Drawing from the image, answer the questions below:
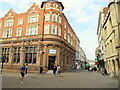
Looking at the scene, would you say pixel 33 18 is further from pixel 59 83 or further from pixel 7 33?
pixel 59 83

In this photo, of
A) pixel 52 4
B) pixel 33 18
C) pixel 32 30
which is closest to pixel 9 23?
pixel 33 18

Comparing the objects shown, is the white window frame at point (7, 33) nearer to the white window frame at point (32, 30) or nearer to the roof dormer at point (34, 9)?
the white window frame at point (32, 30)

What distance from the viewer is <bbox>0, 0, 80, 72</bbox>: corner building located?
26062 millimetres

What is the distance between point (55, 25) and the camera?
27672 millimetres

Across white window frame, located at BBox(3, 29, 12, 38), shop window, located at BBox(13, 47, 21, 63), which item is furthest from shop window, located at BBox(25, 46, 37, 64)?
white window frame, located at BBox(3, 29, 12, 38)

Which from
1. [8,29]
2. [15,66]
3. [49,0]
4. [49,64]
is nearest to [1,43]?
[8,29]

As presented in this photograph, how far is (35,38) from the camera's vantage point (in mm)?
27406

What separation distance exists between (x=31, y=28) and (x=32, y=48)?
18.7ft

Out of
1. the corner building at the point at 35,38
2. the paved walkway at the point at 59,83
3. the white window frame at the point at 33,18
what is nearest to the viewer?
the paved walkway at the point at 59,83

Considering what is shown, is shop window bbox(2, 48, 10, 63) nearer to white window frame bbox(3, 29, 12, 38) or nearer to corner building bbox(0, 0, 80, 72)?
corner building bbox(0, 0, 80, 72)

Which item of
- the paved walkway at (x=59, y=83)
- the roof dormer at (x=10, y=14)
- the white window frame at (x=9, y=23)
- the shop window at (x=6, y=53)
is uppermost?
the roof dormer at (x=10, y=14)

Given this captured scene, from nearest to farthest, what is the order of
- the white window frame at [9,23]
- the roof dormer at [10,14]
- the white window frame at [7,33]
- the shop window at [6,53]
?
the shop window at [6,53] < the white window frame at [7,33] < the white window frame at [9,23] < the roof dormer at [10,14]

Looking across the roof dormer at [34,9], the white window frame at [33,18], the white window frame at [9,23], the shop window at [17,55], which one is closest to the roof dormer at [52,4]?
the roof dormer at [34,9]

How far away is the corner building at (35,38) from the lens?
26.1 m
